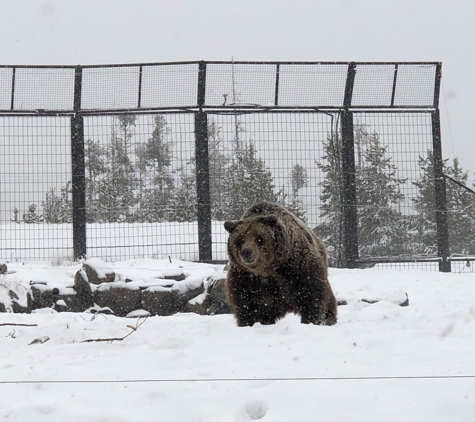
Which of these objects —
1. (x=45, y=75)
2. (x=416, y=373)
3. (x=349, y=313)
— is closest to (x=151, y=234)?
(x=45, y=75)

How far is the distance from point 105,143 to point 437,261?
505 cm

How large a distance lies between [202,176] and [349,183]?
2.15 m

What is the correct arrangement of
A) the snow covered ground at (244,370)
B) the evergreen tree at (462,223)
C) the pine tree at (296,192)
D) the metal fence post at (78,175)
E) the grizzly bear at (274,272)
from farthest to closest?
the evergreen tree at (462,223), the pine tree at (296,192), the metal fence post at (78,175), the grizzly bear at (274,272), the snow covered ground at (244,370)

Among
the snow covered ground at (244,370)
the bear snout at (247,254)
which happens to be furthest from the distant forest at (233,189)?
the bear snout at (247,254)

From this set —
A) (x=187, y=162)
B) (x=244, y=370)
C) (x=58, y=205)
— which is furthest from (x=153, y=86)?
(x=244, y=370)

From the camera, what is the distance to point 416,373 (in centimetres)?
302

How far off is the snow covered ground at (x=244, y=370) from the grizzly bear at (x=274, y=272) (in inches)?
10.2

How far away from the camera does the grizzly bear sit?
490cm

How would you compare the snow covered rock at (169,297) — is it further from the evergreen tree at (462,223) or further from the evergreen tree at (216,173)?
the evergreen tree at (462,223)

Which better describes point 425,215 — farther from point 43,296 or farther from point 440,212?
point 43,296

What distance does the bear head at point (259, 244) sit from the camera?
4825 mm

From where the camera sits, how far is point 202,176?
350 inches

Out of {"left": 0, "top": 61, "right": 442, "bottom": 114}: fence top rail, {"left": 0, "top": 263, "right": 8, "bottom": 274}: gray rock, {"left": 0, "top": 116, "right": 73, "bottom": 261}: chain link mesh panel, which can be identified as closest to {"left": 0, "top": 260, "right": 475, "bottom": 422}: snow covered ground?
{"left": 0, "top": 263, "right": 8, "bottom": 274}: gray rock

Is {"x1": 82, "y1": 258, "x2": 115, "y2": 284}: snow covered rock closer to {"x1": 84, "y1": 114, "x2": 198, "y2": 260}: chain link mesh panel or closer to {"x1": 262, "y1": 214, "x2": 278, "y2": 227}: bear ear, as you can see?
{"x1": 84, "y1": 114, "x2": 198, "y2": 260}: chain link mesh panel
